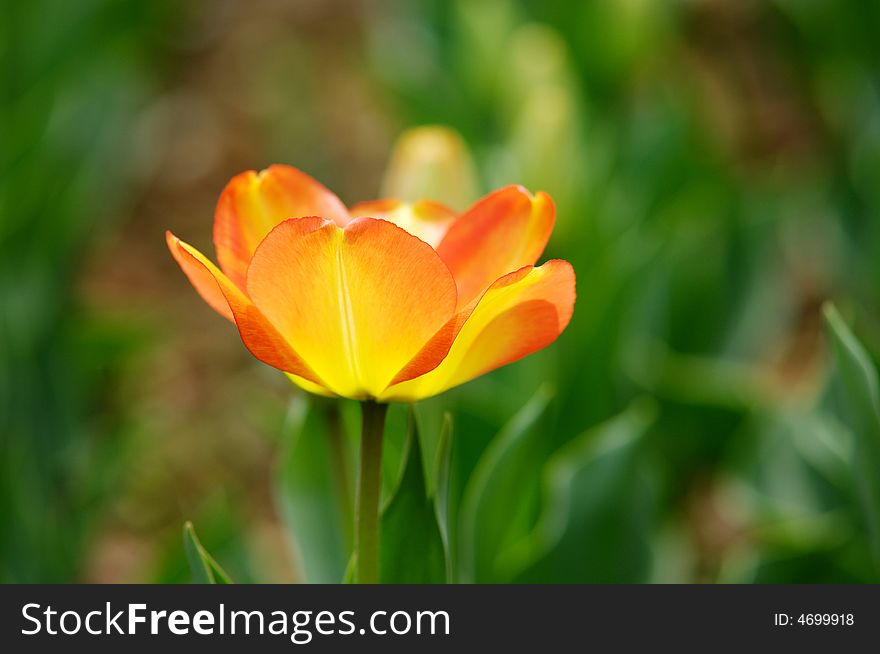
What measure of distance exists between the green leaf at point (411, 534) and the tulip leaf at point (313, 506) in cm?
14

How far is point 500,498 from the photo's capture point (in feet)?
2.90

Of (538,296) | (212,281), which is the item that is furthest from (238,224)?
(538,296)

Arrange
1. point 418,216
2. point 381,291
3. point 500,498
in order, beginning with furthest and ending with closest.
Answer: point 500,498 < point 418,216 < point 381,291

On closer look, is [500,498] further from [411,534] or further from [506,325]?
[506,325]

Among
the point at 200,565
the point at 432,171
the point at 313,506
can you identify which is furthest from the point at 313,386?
the point at 432,171

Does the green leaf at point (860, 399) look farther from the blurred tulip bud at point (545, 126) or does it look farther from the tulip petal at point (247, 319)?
the blurred tulip bud at point (545, 126)

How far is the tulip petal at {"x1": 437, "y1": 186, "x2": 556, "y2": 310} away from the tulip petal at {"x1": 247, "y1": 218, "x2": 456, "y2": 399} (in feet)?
0.19

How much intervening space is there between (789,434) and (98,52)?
159cm

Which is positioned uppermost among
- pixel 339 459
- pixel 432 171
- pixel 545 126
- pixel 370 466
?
pixel 545 126

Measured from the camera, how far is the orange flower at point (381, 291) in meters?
0.49

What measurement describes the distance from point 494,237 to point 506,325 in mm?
56

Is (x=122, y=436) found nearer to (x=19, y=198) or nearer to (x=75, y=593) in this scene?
(x=19, y=198)

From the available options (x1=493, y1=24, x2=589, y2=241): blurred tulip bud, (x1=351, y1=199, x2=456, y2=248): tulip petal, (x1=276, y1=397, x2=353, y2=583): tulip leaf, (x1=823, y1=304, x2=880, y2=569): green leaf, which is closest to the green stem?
(x1=276, y1=397, x2=353, y2=583): tulip leaf

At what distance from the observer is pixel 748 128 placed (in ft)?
7.59
